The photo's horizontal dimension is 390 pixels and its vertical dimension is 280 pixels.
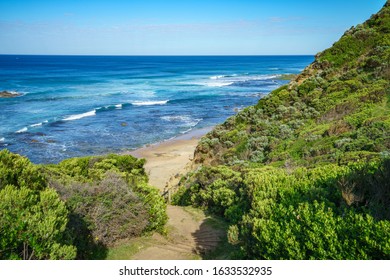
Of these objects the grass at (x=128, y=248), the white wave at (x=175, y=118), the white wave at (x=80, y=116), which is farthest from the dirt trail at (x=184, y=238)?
the white wave at (x=80, y=116)

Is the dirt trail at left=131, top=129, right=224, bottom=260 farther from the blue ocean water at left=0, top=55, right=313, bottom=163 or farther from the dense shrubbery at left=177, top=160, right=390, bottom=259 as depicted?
the blue ocean water at left=0, top=55, right=313, bottom=163

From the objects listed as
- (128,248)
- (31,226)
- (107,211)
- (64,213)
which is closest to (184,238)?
(128,248)

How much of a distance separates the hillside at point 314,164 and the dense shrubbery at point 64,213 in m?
3.19

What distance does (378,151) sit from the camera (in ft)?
42.2

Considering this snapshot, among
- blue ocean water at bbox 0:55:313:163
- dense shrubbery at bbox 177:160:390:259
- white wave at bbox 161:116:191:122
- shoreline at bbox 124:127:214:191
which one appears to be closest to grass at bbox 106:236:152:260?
dense shrubbery at bbox 177:160:390:259

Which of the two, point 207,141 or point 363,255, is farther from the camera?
point 207,141

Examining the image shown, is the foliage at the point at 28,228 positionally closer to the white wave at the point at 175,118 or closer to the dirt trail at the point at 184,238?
the dirt trail at the point at 184,238

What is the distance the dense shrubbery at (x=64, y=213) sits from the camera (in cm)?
591

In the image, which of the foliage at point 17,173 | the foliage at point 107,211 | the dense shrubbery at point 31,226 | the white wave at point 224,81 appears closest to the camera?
the dense shrubbery at point 31,226

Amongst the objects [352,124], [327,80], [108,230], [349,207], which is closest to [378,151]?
[352,124]

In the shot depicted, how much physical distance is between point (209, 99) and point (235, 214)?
4928cm
